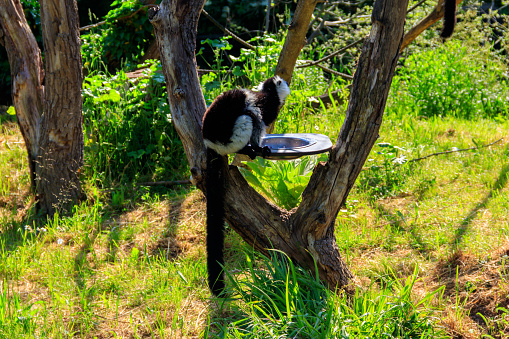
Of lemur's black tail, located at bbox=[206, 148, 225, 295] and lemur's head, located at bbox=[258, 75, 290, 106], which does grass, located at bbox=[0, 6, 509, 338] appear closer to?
lemur's black tail, located at bbox=[206, 148, 225, 295]

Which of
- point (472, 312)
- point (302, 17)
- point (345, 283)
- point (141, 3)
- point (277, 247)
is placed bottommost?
point (472, 312)

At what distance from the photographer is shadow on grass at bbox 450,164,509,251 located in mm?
3572

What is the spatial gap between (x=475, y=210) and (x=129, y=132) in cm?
359

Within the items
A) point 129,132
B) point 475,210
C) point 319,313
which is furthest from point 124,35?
point 319,313

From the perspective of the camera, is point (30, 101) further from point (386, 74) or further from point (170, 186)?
point (386, 74)

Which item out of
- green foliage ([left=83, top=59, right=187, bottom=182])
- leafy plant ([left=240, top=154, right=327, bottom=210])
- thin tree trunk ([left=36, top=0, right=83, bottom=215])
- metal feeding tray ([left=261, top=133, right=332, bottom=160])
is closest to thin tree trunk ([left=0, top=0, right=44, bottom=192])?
thin tree trunk ([left=36, top=0, right=83, bottom=215])

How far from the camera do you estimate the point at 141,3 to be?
6215 millimetres

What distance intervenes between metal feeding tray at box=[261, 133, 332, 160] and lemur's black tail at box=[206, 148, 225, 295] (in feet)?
1.20

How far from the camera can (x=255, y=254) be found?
358 cm

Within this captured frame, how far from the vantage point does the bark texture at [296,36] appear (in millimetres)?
3984

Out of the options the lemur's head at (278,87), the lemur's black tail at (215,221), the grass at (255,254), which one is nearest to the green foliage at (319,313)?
the grass at (255,254)

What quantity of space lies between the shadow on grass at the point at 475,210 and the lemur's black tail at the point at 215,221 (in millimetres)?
1854

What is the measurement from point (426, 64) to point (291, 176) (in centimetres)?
405

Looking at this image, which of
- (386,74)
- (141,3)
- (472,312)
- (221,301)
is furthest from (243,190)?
(141,3)
